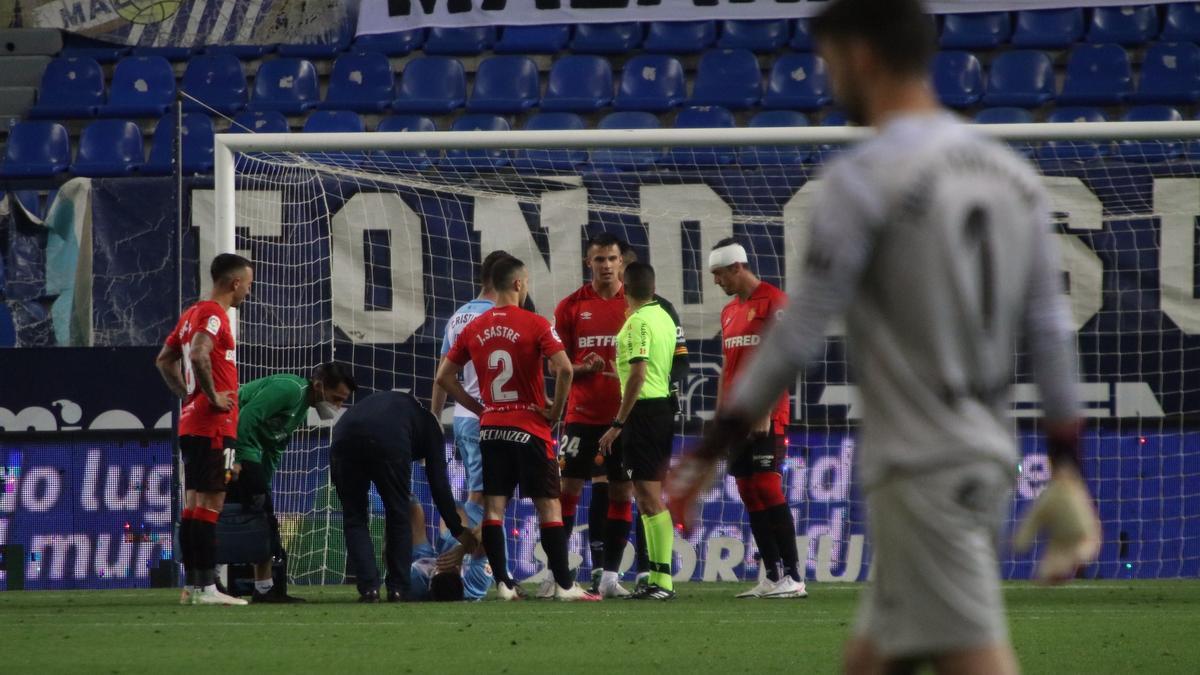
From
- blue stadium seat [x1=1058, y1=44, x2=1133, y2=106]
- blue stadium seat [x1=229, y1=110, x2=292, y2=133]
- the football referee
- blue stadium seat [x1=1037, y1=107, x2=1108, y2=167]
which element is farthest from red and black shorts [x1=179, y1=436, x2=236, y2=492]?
blue stadium seat [x1=1058, y1=44, x2=1133, y2=106]

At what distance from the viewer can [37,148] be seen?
1484 cm

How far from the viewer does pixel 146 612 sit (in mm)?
7926

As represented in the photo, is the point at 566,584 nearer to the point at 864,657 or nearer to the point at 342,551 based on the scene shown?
the point at 342,551

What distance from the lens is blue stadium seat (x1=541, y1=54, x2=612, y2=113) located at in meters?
14.7

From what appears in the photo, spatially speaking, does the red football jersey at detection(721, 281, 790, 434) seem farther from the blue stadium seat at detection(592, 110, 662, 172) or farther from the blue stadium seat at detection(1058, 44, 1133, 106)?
the blue stadium seat at detection(1058, 44, 1133, 106)

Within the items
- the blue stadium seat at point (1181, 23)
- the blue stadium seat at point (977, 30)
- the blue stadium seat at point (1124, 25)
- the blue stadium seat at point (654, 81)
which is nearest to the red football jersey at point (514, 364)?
the blue stadium seat at point (654, 81)

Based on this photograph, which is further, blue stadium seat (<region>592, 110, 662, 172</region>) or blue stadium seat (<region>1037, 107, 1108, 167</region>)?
blue stadium seat (<region>592, 110, 662, 172</region>)

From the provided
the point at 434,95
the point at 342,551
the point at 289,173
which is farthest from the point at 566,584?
the point at 434,95

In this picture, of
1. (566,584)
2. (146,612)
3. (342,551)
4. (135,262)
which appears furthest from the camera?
(135,262)

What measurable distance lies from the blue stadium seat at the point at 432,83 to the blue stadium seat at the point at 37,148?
118 inches

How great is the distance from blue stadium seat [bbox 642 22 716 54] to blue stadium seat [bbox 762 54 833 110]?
2.33 ft

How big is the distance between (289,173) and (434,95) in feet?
12.0

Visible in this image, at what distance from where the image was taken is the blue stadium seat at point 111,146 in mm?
14359

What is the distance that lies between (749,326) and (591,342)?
98cm
